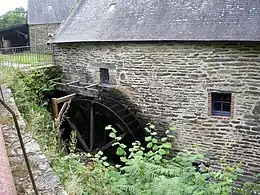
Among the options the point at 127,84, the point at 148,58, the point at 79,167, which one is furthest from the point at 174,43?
the point at 79,167

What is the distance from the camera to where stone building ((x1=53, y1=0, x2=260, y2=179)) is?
7797 millimetres

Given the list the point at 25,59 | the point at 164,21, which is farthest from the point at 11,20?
the point at 164,21

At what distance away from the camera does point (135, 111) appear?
32.7 feet

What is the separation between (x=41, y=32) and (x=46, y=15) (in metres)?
1.37

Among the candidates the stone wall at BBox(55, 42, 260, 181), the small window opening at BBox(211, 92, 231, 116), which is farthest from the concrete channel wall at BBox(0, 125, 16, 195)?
the small window opening at BBox(211, 92, 231, 116)

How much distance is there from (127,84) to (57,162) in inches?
269

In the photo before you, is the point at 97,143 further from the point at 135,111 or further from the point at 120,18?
the point at 120,18

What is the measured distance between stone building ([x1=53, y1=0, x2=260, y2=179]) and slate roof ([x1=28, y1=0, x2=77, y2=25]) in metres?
12.5

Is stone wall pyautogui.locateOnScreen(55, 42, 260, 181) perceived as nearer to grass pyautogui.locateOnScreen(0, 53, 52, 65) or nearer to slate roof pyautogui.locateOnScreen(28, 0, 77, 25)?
grass pyautogui.locateOnScreen(0, 53, 52, 65)

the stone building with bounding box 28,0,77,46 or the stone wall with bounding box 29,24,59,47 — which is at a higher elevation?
the stone building with bounding box 28,0,77,46

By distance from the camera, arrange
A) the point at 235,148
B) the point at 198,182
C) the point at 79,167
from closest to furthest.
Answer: the point at 79,167 → the point at 198,182 → the point at 235,148

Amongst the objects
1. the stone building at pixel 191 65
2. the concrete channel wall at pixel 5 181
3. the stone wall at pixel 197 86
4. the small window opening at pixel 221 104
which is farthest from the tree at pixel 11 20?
the concrete channel wall at pixel 5 181

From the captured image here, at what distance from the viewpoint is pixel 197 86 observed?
8516 millimetres

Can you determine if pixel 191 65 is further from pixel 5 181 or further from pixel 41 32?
pixel 41 32
